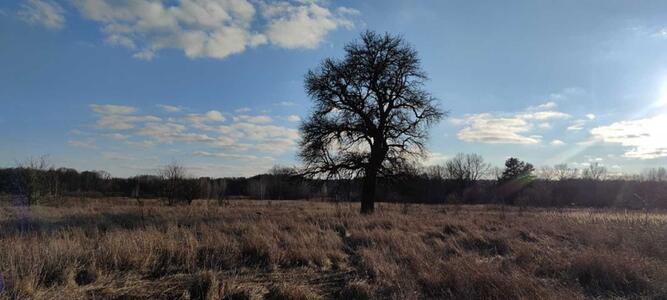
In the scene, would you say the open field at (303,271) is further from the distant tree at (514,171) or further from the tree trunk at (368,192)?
the distant tree at (514,171)

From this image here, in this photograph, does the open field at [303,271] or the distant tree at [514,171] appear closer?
the open field at [303,271]

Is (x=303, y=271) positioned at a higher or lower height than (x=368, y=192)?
lower

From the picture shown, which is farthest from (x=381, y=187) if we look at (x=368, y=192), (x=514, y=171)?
(x=514, y=171)

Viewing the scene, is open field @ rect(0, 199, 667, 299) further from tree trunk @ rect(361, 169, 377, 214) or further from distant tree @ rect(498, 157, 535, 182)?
distant tree @ rect(498, 157, 535, 182)

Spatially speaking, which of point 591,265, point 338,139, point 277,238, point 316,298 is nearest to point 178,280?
point 316,298

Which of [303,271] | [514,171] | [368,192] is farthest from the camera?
[514,171]

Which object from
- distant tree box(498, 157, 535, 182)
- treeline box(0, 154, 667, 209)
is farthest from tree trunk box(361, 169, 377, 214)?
distant tree box(498, 157, 535, 182)

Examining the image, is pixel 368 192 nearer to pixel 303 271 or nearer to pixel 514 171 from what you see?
pixel 303 271

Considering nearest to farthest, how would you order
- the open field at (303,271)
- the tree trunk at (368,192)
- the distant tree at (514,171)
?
the open field at (303,271) → the tree trunk at (368,192) → the distant tree at (514,171)

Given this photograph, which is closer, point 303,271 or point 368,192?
point 303,271

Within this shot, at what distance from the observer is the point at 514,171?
83.1 meters

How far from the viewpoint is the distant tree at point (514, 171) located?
270 ft

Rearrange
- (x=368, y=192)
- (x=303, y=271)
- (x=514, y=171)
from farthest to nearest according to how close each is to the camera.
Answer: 1. (x=514, y=171)
2. (x=368, y=192)
3. (x=303, y=271)

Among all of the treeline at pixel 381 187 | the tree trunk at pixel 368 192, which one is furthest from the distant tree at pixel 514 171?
the tree trunk at pixel 368 192
